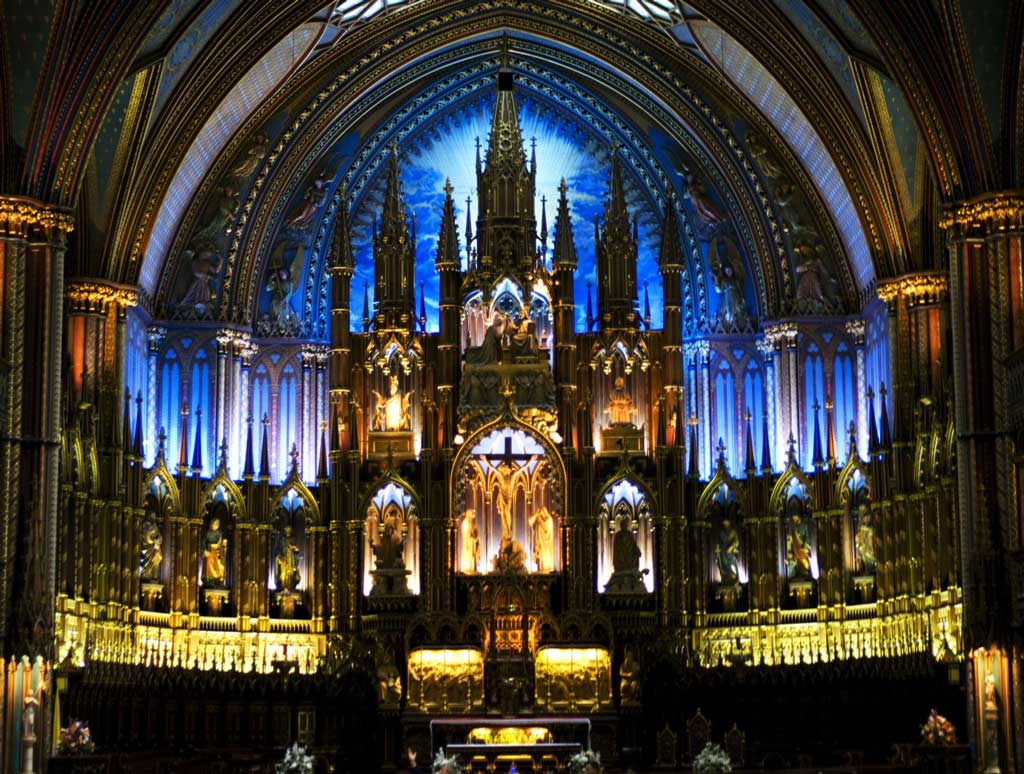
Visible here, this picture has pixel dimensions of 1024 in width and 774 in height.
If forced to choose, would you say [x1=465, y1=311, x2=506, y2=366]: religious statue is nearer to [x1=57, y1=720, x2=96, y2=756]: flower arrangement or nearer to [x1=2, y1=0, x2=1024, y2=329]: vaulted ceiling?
[x1=2, y1=0, x2=1024, y2=329]: vaulted ceiling

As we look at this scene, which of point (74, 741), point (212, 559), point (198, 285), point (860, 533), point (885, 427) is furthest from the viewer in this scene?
point (198, 285)

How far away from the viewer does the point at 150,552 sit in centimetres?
4034

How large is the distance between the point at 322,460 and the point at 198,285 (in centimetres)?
523

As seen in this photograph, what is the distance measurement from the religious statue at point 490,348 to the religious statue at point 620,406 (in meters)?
2.87

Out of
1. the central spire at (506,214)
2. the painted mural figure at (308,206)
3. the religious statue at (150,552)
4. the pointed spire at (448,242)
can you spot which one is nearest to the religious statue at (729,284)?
the central spire at (506,214)

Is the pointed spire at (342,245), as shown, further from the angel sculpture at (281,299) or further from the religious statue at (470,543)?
the religious statue at (470,543)

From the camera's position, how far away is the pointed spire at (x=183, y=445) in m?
41.4

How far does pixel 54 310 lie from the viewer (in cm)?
3356

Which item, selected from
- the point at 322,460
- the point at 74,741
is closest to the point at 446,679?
the point at 322,460

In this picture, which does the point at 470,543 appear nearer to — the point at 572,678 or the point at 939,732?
the point at 572,678

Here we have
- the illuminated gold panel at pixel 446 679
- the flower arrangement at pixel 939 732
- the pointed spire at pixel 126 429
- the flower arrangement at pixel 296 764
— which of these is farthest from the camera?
the illuminated gold panel at pixel 446 679

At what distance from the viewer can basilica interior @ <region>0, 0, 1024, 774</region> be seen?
38.1 meters

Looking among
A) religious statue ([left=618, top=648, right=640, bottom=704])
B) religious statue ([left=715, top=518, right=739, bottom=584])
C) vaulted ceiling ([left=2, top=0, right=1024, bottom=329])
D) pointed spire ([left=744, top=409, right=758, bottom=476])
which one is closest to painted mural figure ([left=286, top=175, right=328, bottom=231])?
vaulted ceiling ([left=2, top=0, right=1024, bottom=329])

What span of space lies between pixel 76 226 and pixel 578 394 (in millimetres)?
12076
